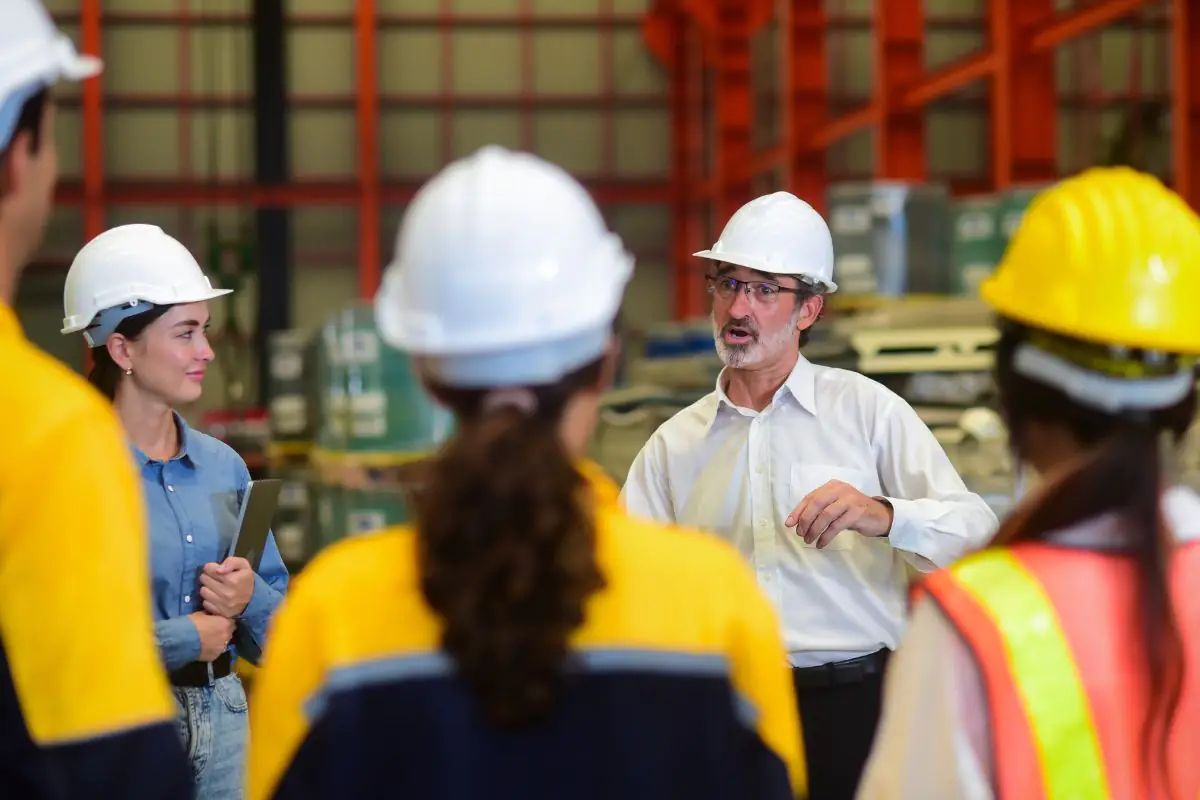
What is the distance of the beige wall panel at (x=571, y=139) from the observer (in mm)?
17078

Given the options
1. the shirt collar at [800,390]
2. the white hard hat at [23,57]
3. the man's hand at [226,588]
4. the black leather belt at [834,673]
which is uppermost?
the white hard hat at [23,57]

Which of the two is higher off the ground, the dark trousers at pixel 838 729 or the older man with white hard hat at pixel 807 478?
the older man with white hard hat at pixel 807 478

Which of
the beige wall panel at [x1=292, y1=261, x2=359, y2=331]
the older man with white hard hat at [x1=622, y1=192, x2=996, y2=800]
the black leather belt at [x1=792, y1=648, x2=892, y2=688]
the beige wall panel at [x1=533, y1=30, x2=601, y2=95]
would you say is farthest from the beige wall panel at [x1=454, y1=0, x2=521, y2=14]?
the black leather belt at [x1=792, y1=648, x2=892, y2=688]

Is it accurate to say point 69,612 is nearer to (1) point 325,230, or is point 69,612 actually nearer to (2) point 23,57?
(2) point 23,57

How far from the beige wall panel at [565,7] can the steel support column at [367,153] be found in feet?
6.53

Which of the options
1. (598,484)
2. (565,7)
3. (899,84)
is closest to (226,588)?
(598,484)

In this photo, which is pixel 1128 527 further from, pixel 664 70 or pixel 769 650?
pixel 664 70

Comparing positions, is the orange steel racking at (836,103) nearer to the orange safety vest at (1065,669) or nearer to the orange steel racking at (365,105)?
the orange steel racking at (365,105)

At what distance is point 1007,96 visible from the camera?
949 cm

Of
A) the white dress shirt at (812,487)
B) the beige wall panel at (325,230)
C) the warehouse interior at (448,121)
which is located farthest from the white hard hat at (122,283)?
the beige wall panel at (325,230)

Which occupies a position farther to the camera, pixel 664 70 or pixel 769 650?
pixel 664 70

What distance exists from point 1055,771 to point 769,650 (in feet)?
1.21

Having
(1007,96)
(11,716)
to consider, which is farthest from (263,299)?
(11,716)

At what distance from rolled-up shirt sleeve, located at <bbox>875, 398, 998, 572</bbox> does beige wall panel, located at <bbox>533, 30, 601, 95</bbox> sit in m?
14.1
